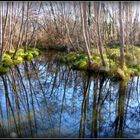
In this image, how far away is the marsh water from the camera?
11.4m

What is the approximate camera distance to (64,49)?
4134 centimetres

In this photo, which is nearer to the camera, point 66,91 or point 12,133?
point 12,133

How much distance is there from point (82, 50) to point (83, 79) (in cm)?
1304

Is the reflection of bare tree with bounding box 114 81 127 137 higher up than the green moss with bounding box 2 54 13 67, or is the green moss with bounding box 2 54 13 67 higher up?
the reflection of bare tree with bounding box 114 81 127 137

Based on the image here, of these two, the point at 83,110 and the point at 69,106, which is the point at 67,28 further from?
the point at 83,110

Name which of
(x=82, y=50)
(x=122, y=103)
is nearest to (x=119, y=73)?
(x=122, y=103)

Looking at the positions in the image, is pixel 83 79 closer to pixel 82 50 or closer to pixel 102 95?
pixel 102 95

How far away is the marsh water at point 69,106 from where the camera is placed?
11.4m

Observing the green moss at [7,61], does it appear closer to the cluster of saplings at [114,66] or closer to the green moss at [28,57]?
the green moss at [28,57]

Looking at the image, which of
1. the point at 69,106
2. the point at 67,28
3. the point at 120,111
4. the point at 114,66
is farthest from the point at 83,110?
the point at 67,28

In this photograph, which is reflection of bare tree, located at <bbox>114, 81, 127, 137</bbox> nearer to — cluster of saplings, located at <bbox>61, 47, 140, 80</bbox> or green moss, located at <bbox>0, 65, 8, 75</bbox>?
cluster of saplings, located at <bbox>61, 47, 140, 80</bbox>

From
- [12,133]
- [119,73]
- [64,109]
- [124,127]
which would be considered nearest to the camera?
[12,133]

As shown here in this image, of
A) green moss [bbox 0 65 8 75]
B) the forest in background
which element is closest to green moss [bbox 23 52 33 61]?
the forest in background

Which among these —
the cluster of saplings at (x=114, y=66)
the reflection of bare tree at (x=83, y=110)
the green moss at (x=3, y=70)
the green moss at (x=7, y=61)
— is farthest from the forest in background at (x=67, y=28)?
the reflection of bare tree at (x=83, y=110)
